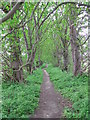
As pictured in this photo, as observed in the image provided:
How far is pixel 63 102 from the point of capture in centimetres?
652

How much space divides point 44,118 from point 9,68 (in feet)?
18.0

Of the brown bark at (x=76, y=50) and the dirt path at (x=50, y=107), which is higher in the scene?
the brown bark at (x=76, y=50)

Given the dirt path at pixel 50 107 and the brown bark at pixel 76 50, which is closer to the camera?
the dirt path at pixel 50 107

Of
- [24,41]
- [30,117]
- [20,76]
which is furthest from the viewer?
[24,41]

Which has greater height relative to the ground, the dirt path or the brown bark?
the brown bark

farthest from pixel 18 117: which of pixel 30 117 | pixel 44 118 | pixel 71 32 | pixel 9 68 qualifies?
pixel 71 32

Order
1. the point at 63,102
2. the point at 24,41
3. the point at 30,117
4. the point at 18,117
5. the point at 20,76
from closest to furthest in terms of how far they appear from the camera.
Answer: the point at 18,117, the point at 30,117, the point at 63,102, the point at 20,76, the point at 24,41

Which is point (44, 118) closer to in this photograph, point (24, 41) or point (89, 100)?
point (89, 100)

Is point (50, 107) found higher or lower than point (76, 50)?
lower

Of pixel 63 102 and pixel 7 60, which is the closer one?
pixel 63 102

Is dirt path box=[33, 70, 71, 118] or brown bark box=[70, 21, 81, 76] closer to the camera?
dirt path box=[33, 70, 71, 118]

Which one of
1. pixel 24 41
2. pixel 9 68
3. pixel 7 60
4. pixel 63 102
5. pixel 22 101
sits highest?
pixel 24 41

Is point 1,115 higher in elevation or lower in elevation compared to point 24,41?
lower

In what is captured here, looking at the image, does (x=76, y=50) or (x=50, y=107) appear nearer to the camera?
(x=50, y=107)
